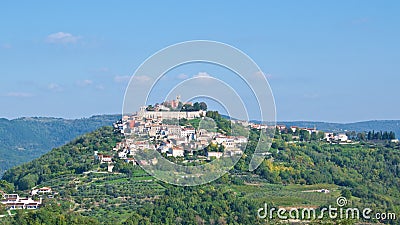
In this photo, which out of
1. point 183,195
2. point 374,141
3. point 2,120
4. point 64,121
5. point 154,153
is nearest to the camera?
point 183,195

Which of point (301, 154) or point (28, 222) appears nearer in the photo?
point (28, 222)

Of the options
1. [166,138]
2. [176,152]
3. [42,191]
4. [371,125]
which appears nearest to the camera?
[42,191]

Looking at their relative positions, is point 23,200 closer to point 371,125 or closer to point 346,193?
point 346,193

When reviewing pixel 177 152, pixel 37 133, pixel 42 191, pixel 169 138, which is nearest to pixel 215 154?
pixel 177 152

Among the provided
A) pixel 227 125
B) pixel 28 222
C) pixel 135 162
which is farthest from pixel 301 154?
pixel 28 222

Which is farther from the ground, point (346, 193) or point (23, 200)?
point (346, 193)

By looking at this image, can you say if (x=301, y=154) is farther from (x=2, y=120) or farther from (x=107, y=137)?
(x=2, y=120)

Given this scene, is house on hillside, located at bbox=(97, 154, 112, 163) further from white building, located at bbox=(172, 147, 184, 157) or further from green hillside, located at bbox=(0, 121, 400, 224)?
white building, located at bbox=(172, 147, 184, 157)

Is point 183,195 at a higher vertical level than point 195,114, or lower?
lower
